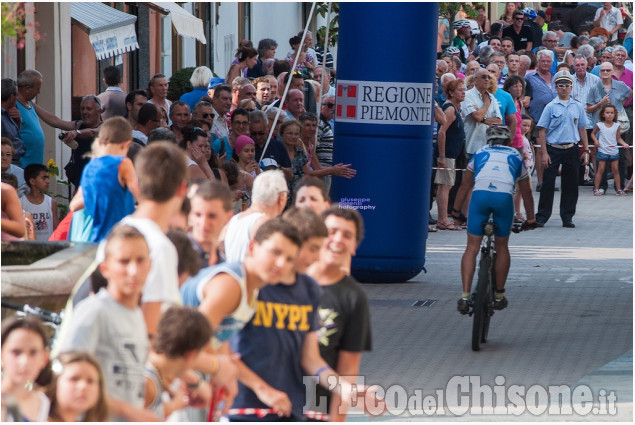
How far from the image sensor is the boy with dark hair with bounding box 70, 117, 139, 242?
8133 millimetres

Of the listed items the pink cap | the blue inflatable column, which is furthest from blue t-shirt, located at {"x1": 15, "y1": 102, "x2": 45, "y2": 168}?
the blue inflatable column

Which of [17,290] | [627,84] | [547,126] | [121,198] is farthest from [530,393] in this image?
[627,84]

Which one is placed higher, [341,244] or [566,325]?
[341,244]

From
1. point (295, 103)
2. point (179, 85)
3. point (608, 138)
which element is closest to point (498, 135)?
point (295, 103)

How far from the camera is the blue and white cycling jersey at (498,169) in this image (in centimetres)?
1144

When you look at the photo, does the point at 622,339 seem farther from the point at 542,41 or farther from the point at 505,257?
the point at 542,41

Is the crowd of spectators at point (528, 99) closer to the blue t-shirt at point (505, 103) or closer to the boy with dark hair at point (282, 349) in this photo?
the blue t-shirt at point (505, 103)

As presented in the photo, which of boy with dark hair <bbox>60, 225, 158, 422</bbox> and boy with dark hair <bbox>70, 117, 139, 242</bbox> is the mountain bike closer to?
boy with dark hair <bbox>70, 117, 139, 242</bbox>

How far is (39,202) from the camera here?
1129cm

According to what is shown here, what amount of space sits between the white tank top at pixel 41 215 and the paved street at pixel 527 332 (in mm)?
2677

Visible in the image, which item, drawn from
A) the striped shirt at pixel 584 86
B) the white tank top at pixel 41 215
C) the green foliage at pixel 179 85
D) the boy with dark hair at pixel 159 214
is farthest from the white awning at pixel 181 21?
the boy with dark hair at pixel 159 214

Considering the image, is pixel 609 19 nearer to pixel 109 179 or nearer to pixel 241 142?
pixel 241 142

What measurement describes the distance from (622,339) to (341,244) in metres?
5.73

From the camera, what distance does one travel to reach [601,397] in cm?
921
